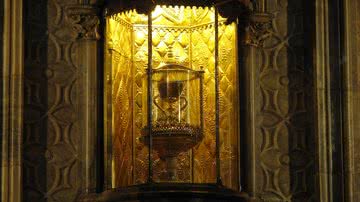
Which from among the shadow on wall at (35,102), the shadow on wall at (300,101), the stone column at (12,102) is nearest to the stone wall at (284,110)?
the shadow on wall at (300,101)

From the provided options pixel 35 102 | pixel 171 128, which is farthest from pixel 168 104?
pixel 35 102

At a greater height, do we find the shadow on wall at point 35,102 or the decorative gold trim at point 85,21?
the decorative gold trim at point 85,21

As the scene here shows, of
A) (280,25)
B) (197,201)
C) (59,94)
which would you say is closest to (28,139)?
(59,94)

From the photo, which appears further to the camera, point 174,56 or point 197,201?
point 174,56

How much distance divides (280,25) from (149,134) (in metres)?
1.80

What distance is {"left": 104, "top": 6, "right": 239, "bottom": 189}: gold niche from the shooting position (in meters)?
13.6

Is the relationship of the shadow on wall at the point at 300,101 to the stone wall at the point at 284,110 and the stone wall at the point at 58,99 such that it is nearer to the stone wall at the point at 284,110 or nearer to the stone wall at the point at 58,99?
the stone wall at the point at 284,110

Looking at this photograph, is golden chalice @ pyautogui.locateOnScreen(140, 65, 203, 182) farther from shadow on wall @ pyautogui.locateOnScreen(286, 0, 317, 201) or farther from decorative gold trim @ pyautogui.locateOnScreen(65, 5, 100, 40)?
shadow on wall @ pyautogui.locateOnScreen(286, 0, 317, 201)

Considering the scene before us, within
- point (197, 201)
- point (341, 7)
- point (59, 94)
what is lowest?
point (197, 201)

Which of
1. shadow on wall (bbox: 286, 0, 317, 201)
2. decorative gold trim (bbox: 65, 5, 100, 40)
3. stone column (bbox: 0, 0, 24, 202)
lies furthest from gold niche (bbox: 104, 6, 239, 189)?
stone column (bbox: 0, 0, 24, 202)

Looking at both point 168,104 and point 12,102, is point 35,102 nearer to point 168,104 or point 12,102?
point 12,102

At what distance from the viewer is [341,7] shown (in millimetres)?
13750

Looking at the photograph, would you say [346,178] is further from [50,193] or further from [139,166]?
[50,193]

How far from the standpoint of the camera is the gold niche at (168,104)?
13.6 m
